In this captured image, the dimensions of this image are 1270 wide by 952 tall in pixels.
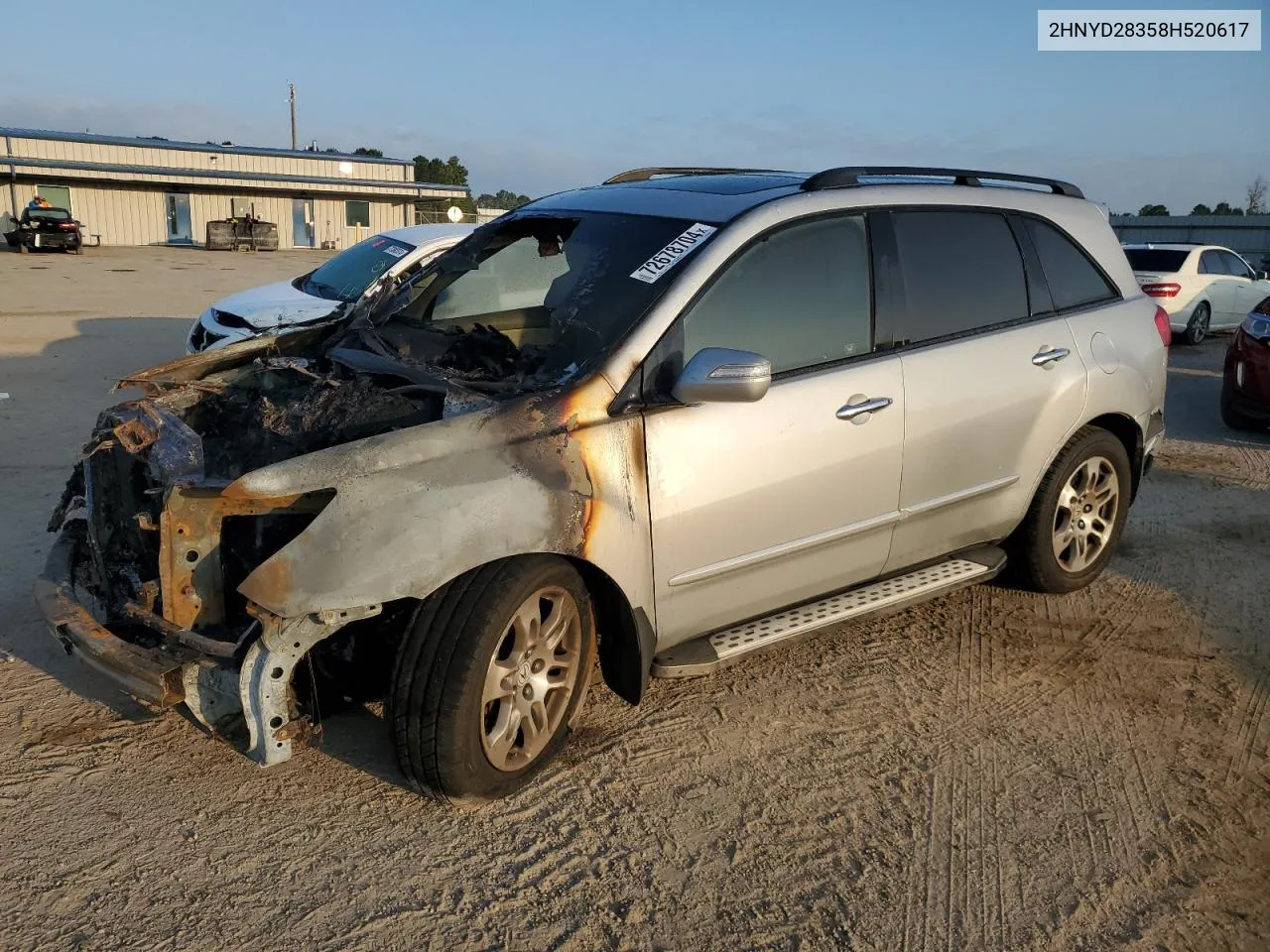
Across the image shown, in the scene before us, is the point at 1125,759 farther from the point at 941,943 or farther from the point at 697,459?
the point at 697,459

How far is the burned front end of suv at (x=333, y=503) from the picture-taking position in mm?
2863

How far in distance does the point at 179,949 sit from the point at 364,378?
195 cm

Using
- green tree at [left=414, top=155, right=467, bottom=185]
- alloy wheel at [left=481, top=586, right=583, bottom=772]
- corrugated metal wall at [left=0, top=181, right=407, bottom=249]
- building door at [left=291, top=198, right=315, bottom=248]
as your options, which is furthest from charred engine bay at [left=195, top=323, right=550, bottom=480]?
green tree at [left=414, top=155, right=467, bottom=185]

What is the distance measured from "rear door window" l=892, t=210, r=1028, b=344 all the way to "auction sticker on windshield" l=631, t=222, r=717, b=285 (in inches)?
35.5

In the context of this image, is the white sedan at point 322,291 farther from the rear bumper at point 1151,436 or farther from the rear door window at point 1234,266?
the rear door window at point 1234,266

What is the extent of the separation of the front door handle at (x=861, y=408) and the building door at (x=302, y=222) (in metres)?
43.3

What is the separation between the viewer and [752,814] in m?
3.24

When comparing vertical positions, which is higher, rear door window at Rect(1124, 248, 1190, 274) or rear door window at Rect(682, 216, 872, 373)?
rear door window at Rect(1124, 248, 1190, 274)

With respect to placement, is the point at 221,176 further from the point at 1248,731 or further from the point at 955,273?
the point at 1248,731

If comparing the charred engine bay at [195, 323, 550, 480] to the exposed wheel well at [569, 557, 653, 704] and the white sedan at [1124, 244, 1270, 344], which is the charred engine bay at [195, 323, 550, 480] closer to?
the exposed wheel well at [569, 557, 653, 704]

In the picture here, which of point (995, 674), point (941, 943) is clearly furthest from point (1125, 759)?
point (941, 943)

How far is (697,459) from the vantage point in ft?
11.0

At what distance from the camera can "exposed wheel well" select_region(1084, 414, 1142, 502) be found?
4.93 metres

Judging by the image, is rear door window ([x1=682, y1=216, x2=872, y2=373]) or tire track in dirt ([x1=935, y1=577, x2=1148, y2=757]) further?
tire track in dirt ([x1=935, y1=577, x2=1148, y2=757])
